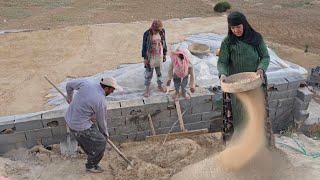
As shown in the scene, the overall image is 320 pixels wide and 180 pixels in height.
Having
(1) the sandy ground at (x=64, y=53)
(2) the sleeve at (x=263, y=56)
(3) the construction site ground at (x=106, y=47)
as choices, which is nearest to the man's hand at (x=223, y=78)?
(2) the sleeve at (x=263, y=56)

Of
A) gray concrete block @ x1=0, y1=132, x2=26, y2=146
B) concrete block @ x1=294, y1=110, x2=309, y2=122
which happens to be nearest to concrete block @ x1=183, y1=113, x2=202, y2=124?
concrete block @ x1=294, y1=110, x2=309, y2=122

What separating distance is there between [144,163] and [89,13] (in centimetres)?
857

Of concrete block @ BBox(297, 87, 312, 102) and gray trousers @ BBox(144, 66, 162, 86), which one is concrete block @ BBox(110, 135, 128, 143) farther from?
concrete block @ BBox(297, 87, 312, 102)

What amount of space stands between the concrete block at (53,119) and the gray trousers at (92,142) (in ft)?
2.16

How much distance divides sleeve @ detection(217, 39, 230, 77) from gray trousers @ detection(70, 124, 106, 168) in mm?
1529

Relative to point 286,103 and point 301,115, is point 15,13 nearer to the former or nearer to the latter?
point 286,103

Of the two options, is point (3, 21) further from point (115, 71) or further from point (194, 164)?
point (194, 164)

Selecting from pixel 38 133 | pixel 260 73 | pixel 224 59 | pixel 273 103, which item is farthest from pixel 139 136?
pixel 260 73

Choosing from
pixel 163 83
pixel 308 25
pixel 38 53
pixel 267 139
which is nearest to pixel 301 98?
pixel 267 139

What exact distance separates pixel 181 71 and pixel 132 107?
888 mm

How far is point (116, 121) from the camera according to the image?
557 cm

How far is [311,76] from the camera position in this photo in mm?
7992

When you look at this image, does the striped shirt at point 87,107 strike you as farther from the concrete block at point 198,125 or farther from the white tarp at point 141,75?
the white tarp at point 141,75

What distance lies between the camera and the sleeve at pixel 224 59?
4.36m
